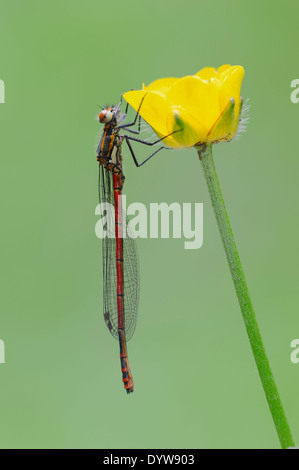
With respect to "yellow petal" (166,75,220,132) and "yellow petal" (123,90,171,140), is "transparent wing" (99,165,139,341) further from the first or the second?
"yellow petal" (166,75,220,132)

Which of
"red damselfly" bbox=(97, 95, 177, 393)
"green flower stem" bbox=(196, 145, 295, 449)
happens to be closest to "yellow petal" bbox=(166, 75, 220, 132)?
"green flower stem" bbox=(196, 145, 295, 449)

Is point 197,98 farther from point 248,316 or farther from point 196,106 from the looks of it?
point 248,316

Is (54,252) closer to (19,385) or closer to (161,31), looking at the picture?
(19,385)

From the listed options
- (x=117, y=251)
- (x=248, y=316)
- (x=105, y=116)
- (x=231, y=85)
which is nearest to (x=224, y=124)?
(x=231, y=85)

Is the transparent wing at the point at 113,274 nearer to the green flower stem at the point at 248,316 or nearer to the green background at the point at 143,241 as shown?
the green background at the point at 143,241

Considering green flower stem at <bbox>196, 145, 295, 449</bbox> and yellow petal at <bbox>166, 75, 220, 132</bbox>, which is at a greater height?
yellow petal at <bbox>166, 75, 220, 132</bbox>

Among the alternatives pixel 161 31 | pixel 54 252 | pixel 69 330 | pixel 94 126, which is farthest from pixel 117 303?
pixel 161 31

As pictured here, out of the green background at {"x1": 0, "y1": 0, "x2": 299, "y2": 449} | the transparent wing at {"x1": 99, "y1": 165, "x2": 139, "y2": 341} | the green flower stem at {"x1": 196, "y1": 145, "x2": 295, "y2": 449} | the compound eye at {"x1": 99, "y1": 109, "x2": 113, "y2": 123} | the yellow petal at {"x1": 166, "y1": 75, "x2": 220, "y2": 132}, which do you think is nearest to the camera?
the green flower stem at {"x1": 196, "y1": 145, "x2": 295, "y2": 449}
